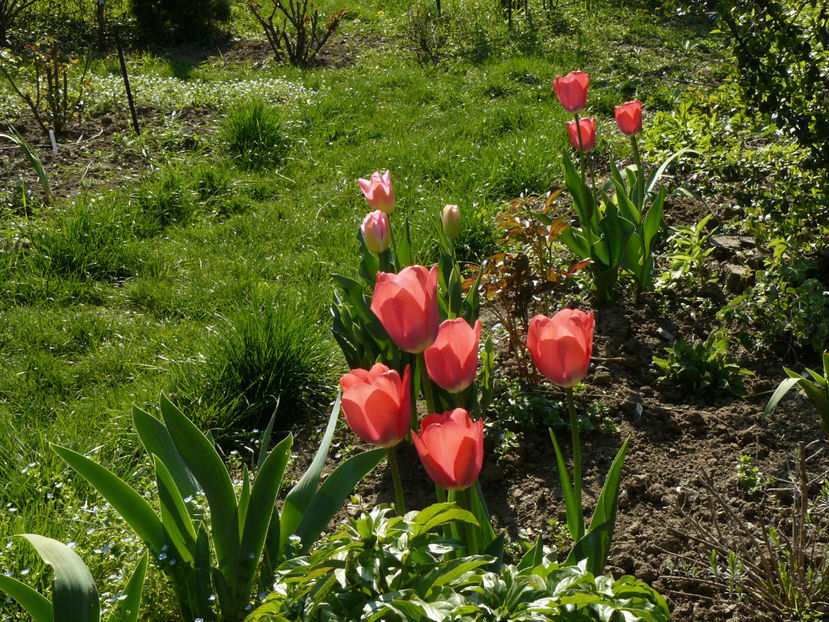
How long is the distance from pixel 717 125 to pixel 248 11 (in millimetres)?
7000

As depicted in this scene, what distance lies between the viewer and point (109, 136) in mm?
5695

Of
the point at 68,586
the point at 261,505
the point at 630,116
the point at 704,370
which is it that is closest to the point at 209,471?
the point at 261,505

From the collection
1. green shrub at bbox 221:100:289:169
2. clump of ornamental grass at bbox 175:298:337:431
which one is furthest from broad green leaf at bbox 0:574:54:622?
green shrub at bbox 221:100:289:169

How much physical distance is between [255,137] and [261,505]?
4095 mm

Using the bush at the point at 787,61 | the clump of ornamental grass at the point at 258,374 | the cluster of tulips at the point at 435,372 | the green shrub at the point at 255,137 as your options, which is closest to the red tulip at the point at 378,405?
the cluster of tulips at the point at 435,372

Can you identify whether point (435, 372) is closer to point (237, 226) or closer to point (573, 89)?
point (573, 89)

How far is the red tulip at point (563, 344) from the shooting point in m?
1.43

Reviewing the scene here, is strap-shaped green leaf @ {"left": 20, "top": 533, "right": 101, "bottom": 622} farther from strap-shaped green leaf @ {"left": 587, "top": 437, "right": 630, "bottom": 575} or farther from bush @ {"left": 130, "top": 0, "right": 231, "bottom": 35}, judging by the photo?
bush @ {"left": 130, "top": 0, "right": 231, "bottom": 35}

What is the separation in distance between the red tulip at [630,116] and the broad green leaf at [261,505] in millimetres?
2107

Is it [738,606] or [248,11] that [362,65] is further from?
[738,606]

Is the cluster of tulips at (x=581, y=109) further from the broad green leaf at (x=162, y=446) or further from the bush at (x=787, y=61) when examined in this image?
the broad green leaf at (x=162, y=446)

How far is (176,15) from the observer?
28.3 feet

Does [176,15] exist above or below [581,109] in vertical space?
above

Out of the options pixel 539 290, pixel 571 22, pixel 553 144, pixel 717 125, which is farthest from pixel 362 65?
pixel 539 290
